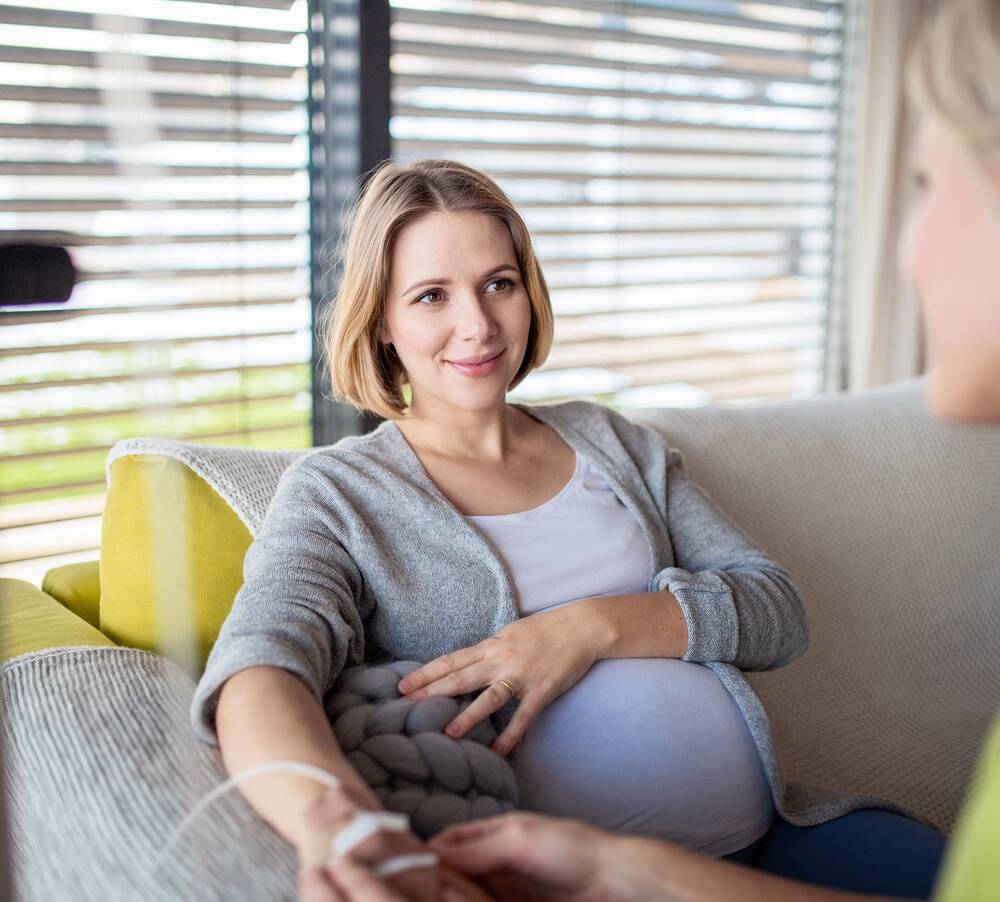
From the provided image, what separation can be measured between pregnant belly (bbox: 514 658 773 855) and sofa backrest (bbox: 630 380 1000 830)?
0.44m

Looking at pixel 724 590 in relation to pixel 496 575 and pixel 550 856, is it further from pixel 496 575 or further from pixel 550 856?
pixel 550 856

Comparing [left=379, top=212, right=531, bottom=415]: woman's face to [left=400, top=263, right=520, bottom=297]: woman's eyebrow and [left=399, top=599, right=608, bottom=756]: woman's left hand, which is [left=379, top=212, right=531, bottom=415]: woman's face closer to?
[left=400, top=263, right=520, bottom=297]: woman's eyebrow

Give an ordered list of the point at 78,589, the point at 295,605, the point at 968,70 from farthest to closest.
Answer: the point at 78,589
the point at 295,605
the point at 968,70

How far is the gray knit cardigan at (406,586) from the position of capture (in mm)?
1092

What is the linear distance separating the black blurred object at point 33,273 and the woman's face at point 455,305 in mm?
659

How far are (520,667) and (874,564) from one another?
3.28 feet

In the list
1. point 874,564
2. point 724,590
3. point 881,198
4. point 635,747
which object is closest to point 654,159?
point 881,198

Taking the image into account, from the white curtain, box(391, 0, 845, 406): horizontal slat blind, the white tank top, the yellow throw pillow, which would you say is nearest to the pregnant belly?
the white tank top

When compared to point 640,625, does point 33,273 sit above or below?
above

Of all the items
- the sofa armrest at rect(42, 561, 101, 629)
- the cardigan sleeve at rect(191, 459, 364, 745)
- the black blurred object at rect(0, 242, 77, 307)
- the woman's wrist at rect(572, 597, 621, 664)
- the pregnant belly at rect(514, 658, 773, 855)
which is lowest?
the pregnant belly at rect(514, 658, 773, 855)

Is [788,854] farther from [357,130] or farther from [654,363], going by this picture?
[654,363]

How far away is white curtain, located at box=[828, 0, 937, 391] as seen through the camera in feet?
9.16

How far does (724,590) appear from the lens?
1309mm

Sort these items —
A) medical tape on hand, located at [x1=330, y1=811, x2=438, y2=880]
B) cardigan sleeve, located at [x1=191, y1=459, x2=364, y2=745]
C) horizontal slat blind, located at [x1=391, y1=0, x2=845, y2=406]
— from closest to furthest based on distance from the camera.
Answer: medical tape on hand, located at [x1=330, y1=811, x2=438, y2=880] < cardigan sleeve, located at [x1=191, y1=459, x2=364, y2=745] < horizontal slat blind, located at [x1=391, y1=0, x2=845, y2=406]
